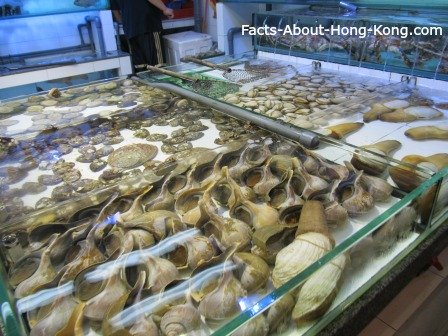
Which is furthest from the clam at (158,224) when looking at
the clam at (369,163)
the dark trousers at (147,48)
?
the dark trousers at (147,48)

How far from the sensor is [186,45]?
11.4ft

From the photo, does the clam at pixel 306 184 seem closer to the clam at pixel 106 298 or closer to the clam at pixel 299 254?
the clam at pixel 299 254

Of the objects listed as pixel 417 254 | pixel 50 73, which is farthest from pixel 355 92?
pixel 50 73

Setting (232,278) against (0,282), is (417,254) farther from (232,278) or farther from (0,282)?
(0,282)

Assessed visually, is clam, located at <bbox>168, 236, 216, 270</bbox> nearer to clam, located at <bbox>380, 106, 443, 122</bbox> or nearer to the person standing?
clam, located at <bbox>380, 106, 443, 122</bbox>

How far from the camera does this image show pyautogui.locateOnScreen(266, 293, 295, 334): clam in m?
0.61

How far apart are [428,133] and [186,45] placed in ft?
8.55

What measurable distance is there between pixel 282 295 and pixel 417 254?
45cm

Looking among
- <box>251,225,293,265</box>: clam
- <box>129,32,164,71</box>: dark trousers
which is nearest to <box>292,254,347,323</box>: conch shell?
<box>251,225,293,265</box>: clam

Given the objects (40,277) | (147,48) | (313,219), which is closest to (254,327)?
(313,219)

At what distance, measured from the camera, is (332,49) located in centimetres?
219

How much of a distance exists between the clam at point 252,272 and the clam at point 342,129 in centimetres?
80

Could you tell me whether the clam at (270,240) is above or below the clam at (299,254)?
below

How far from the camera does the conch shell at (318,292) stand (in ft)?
2.13
